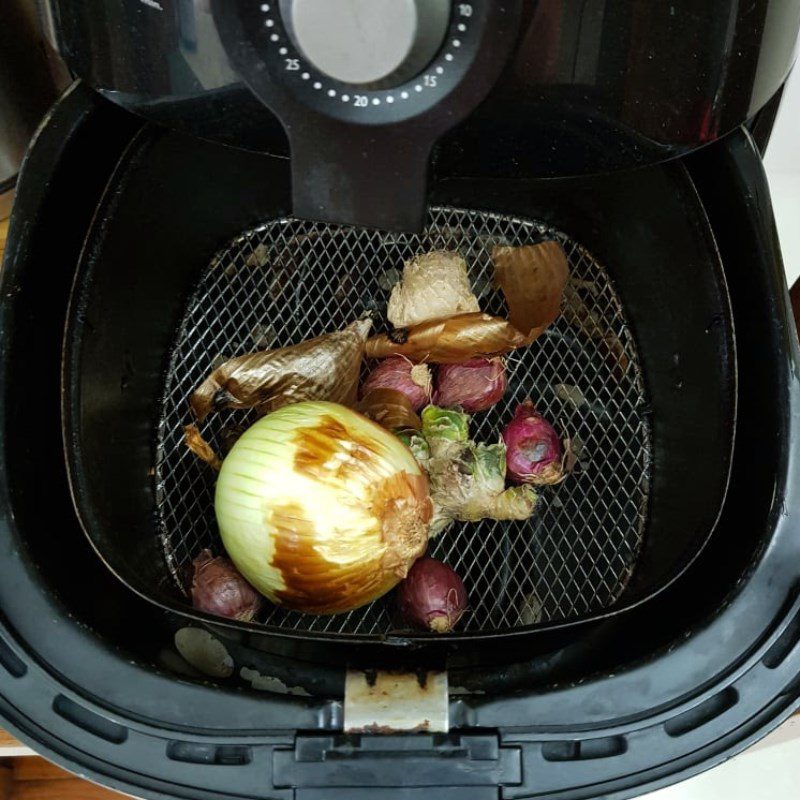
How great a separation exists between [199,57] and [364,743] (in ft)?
1.28

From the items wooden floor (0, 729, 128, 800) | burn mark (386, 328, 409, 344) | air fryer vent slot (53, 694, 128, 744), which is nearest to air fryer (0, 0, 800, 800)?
air fryer vent slot (53, 694, 128, 744)

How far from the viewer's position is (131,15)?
1.45ft

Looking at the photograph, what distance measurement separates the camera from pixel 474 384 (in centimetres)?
69

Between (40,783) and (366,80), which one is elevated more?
(366,80)

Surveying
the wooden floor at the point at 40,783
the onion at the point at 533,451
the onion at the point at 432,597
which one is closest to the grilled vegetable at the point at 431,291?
the onion at the point at 533,451

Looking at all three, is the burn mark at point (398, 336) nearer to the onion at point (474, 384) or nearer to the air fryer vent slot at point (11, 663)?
the onion at point (474, 384)

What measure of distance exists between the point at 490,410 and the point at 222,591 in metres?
0.28

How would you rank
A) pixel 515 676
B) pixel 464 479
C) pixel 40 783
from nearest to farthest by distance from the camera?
pixel 515 676, pixel 464 479, pixel 40 783

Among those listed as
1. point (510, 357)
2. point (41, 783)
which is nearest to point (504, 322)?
point (510, 357)

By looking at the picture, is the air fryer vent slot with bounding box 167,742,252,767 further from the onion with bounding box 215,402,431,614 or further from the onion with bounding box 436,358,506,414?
the onion with bounding box 436,358,506,414

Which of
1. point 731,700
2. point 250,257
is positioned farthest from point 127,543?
point 731,700

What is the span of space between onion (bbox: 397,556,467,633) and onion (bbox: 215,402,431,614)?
0.03 meters

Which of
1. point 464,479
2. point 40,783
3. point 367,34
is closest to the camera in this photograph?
point 367,34

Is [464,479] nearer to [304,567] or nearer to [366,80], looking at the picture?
[304,567]
